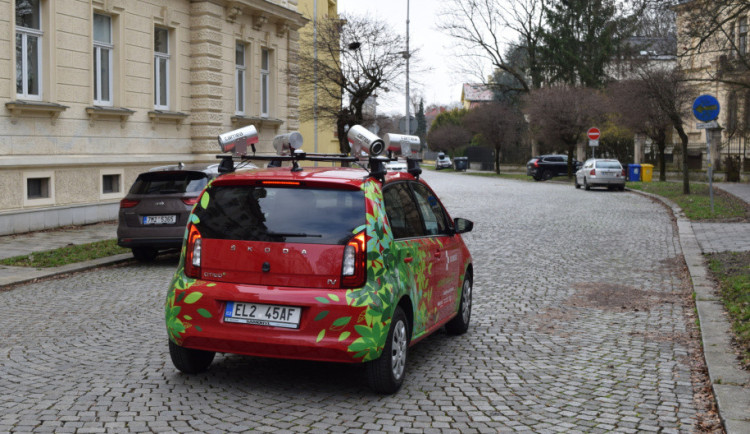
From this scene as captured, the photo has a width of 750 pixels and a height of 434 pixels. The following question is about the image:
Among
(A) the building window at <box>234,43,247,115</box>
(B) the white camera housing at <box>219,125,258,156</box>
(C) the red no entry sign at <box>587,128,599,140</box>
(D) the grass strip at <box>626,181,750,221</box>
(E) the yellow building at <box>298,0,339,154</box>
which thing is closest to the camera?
(B) the white camera housing at <box>219,125,258,156</box>

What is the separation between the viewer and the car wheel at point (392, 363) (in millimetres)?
5496

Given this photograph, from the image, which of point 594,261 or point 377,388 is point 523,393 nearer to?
point 377,388

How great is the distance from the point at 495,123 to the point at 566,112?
46.4ft

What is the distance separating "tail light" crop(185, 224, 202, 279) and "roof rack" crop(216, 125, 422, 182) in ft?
2.29

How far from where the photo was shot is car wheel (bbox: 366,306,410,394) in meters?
5.50

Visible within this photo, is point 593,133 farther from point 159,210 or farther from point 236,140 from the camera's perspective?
point 236,140

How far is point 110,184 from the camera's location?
19656 millimetres

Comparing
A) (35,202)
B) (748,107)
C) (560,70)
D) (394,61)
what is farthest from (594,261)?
(560,70)

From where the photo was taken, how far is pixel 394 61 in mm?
30875

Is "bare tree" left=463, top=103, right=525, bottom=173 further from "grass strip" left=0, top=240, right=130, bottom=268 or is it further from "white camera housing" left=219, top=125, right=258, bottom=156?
"white camera housing" left=219, top=125, right=258, bottom=156

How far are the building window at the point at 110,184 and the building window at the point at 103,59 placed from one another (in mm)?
1697

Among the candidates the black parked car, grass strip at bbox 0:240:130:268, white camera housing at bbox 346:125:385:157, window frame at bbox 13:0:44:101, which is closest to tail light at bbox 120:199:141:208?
grass strip at bbox 0:240:130:268

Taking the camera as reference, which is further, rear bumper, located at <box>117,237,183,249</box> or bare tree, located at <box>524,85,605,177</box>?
bare tree, located at <box>524,85,605,177</box>

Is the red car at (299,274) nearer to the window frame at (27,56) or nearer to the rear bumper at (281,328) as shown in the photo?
the rear bumper at (281,328)
